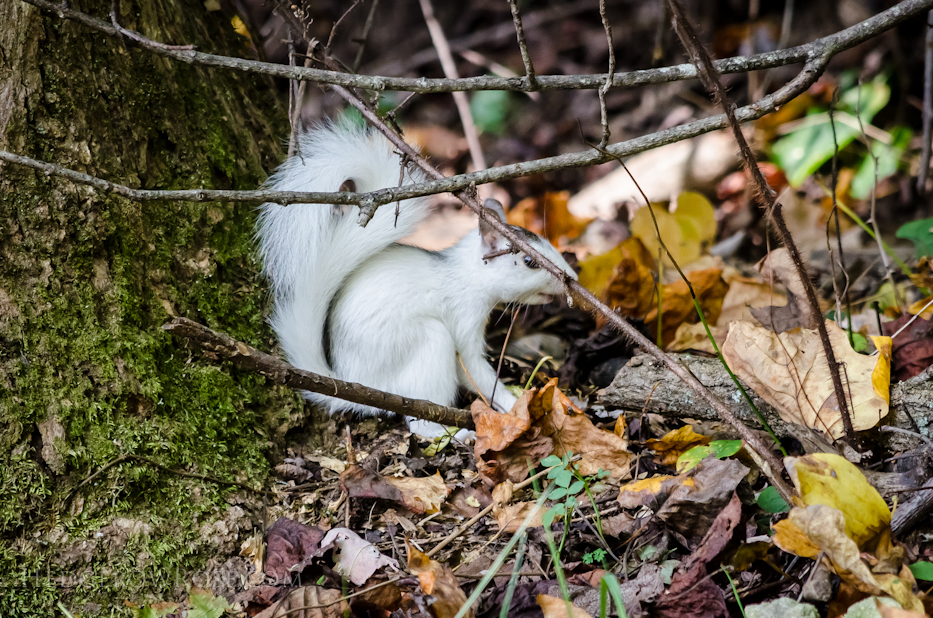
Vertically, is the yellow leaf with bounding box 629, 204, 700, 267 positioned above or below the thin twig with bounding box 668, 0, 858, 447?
below

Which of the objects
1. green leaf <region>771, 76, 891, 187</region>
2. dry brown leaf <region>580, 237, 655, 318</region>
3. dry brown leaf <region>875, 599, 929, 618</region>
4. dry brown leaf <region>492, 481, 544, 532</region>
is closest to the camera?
dry brown leaf <region>875, 599, 929, 618</region>

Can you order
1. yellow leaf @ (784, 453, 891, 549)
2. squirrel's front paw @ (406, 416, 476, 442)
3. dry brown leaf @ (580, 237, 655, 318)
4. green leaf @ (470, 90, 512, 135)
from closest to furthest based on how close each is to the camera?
1. yellow leaf @ (784, 453, 891, 549)
2. squirrel's front paw @ (406, 416, 476, 442)
3. dry brown leaf @ (580, 237, 655, 318)
4. green leaf @ (470, 90, 512, 135)

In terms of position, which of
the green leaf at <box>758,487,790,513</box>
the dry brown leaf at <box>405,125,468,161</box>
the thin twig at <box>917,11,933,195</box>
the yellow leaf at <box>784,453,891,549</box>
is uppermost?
the thin twig at <box>917,11,933,195</box>

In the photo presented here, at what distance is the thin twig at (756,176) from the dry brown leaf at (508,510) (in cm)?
80

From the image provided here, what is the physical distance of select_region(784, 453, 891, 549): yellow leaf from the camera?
147 centimetres

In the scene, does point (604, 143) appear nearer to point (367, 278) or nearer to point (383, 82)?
point (383, 82)

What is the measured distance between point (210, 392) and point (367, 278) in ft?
2.29

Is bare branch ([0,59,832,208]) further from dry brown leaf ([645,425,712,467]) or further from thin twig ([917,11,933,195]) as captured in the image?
thin twig ([917,11,933,195])

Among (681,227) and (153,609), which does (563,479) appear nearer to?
(153,609)

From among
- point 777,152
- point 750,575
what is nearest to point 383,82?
point 750,575

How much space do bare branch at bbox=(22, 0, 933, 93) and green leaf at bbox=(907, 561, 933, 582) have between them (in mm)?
1217

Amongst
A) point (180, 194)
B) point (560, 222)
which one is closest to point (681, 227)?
point (560, 222)

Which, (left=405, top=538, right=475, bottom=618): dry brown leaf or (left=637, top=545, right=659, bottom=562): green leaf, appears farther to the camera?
(left=637, top=545, right=659, bottom=562): green leaf

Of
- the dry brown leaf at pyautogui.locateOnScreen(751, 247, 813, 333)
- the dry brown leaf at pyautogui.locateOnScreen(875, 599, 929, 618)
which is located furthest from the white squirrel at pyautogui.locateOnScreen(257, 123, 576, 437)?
the dry brown leaf at pyautogui.locateOnScreen(875, 599, 929, 618)
